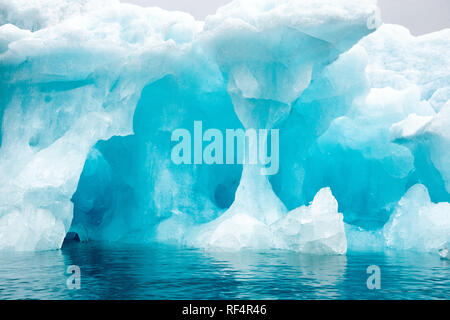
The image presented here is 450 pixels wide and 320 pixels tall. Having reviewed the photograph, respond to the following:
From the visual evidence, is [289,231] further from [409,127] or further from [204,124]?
[204,124]

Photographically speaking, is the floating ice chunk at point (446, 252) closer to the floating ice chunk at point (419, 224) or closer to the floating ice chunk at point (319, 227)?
the floating ice chunk at point (419, 224)

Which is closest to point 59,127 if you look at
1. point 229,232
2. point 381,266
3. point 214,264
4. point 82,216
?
point 82,216

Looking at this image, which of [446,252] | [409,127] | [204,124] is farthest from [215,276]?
[204,124]

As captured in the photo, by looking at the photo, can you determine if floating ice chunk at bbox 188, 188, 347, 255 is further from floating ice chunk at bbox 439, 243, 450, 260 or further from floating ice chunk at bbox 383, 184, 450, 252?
floating ice chunk at bbox 383, 184, 450, 252

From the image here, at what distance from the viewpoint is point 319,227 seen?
1070cm

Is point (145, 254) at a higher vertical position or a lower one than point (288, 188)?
lower

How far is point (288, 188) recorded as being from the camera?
50.7ft

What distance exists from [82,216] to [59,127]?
397 cm

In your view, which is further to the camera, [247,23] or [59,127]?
[59,127]

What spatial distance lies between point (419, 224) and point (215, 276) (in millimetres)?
7702

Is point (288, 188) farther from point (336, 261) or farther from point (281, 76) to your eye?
point (336, 261)

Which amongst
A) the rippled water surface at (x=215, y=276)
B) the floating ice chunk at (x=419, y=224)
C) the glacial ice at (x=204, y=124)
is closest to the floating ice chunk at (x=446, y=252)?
the rippled water surface at (x=215, y=276)

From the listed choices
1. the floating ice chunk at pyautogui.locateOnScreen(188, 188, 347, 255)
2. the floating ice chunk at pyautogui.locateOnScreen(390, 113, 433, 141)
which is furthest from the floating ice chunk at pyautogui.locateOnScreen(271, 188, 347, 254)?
the floating ice chunk at pyautogui.locateOnScreen(390, 113, 433, 141)
